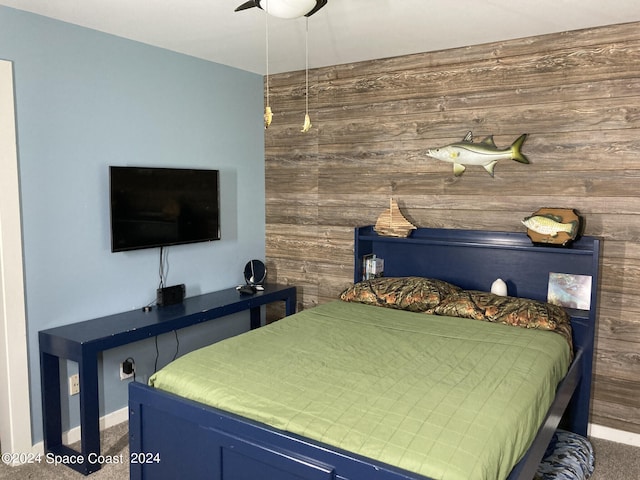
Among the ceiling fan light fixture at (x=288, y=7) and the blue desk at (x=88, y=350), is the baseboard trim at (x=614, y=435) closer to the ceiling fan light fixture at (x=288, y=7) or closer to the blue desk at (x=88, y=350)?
the blue desk at (x=88, y=350)

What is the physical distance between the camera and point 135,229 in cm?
319

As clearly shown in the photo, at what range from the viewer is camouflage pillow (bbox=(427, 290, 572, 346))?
2830 millimetres

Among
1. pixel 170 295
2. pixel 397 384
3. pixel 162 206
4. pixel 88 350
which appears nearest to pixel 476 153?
pixel 397 384

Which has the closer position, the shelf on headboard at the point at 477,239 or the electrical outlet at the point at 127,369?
the shelf on headboard at the point at 477,239

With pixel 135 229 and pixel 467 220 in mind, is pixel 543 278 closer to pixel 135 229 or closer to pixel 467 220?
pixel 467 220

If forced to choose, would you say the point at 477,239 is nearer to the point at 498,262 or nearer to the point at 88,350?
the point at 498,262

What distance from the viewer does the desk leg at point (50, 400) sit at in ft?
9.23

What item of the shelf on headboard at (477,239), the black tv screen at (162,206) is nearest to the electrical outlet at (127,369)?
the black tv screen at (162,206)

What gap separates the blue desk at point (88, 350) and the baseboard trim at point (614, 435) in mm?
2346

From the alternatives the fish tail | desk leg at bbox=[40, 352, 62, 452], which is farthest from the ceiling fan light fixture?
desk leg at bbox=[40, 352, 62, 452]

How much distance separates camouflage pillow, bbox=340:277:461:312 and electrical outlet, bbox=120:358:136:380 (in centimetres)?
138

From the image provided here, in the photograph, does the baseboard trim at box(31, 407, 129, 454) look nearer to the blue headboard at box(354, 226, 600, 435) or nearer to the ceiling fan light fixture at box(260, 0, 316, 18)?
the blue headboard at box(354, 226, 600, 435)

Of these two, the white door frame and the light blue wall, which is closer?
the white door frame

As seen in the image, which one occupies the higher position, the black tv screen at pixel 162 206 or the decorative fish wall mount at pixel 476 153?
the decorative fish wall mount at pixel 476 153
